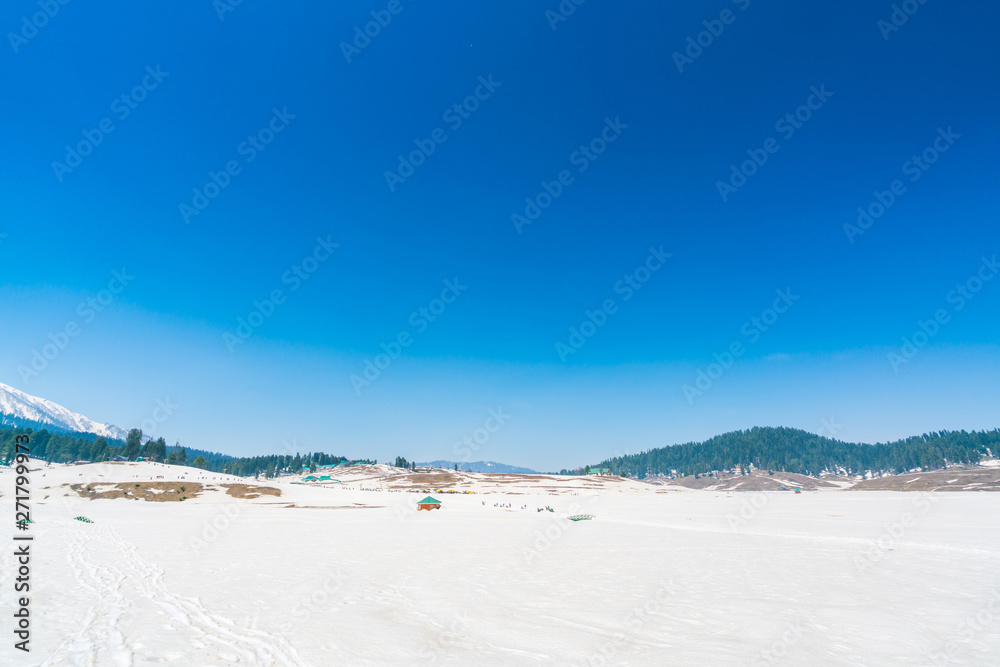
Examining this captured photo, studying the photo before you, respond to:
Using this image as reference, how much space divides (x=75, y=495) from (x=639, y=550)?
8250 centimetres

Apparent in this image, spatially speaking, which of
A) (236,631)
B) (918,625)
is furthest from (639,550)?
(236,631)

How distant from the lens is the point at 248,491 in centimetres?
7006

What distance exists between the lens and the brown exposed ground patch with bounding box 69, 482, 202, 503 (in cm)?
6359

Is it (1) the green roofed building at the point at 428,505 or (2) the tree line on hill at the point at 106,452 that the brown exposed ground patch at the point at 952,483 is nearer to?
(1) the green roofed building at the point at 428,505

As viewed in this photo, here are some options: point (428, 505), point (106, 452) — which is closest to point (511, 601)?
point (428, 505)

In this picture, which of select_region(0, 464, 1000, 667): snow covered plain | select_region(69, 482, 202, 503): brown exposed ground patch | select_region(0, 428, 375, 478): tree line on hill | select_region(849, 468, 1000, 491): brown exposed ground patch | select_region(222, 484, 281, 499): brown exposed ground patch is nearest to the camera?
select_region(0, 464, 1000, 667): snow covered plain

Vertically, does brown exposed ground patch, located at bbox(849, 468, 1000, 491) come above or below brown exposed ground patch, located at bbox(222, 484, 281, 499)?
above

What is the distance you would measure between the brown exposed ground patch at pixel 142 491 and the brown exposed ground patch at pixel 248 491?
4441 millimetres

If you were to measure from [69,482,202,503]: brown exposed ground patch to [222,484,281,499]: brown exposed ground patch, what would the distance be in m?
4.44

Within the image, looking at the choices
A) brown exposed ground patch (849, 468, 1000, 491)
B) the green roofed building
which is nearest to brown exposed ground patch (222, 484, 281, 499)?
the green roofed building

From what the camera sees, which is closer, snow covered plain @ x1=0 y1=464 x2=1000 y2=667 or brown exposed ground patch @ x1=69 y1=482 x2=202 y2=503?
snow covered plain @ x1=0 y1=464 x2=1000 y2=667

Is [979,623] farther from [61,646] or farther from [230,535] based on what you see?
[230,535]

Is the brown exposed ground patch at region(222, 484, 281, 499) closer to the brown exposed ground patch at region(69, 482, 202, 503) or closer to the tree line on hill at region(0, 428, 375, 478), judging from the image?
the brown exposed ground patch at region(69, 482, 202, 503)

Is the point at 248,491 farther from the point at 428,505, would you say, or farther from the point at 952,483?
the point at 952,483
